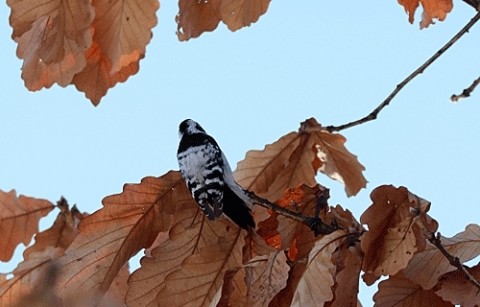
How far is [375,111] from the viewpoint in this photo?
1793 mm

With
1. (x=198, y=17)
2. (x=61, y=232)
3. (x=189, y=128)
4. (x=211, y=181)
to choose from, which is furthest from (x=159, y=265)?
(x=189, y=128)

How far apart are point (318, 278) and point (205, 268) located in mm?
297

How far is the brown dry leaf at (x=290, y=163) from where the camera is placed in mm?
2092

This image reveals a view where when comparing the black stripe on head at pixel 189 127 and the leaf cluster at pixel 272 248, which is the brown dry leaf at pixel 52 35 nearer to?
the leaf cluster at pixel 272 248

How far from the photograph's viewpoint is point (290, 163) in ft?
6.95

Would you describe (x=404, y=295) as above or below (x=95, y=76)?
below

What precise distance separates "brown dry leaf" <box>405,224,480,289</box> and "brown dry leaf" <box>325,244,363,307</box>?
0.11 m

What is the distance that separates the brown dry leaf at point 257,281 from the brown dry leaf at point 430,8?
0.88 metres

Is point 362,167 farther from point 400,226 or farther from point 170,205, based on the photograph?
point 170,205

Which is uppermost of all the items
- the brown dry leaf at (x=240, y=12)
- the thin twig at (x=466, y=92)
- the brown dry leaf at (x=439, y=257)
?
the brown dry leaf at (x=240, y=12)

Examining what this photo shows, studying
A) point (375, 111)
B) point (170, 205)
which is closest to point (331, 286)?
point (375, 111)

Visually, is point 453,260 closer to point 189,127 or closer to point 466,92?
point 466,92

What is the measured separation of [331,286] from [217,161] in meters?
0.84

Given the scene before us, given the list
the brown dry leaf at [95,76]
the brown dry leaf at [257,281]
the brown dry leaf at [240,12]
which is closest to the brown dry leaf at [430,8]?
the brown dry leaf at [240,12]
